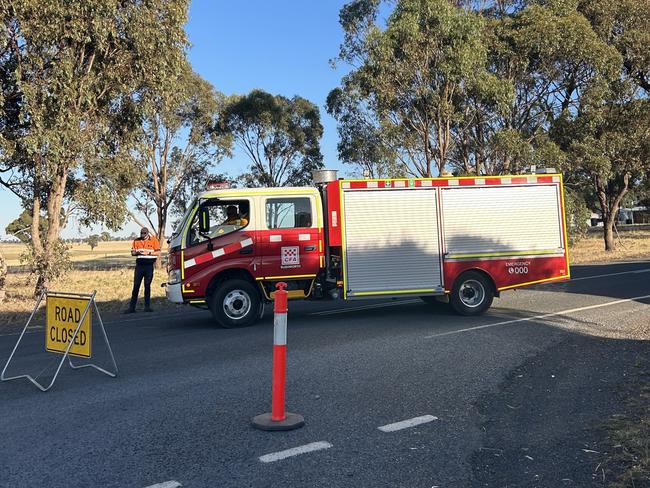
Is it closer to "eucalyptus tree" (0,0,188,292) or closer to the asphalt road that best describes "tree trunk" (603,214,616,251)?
the asphalt road

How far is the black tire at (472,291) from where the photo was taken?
10.9 metres

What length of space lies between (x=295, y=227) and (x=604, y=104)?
63.9 ft

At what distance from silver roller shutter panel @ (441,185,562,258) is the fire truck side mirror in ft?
14.2

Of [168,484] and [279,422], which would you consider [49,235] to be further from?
[168,484]

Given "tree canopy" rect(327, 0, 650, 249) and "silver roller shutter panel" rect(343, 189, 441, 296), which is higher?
"tree canopy" rect(327, 0, 650, 249)

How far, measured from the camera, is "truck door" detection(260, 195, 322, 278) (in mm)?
10305

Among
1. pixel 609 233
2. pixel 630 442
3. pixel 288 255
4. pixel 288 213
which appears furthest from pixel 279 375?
pixel 609 233

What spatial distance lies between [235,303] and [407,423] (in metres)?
A: 5.88

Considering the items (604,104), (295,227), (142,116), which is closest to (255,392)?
(295,227)

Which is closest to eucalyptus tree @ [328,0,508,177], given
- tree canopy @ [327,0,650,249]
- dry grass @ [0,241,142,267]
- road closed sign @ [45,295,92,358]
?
tree canopy @ [327,0,650,249]

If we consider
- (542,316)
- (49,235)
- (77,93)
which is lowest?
(542,316)

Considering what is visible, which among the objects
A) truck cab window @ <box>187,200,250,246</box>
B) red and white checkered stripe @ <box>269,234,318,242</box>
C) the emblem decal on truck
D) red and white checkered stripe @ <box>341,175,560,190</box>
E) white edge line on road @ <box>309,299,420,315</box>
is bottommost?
white edge line on road @ <box>309,299,420,315</box>

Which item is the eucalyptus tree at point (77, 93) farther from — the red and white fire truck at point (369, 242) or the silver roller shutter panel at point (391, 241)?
the silver roller shutter panel at point (391, 241)

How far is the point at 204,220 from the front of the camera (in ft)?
33.4
